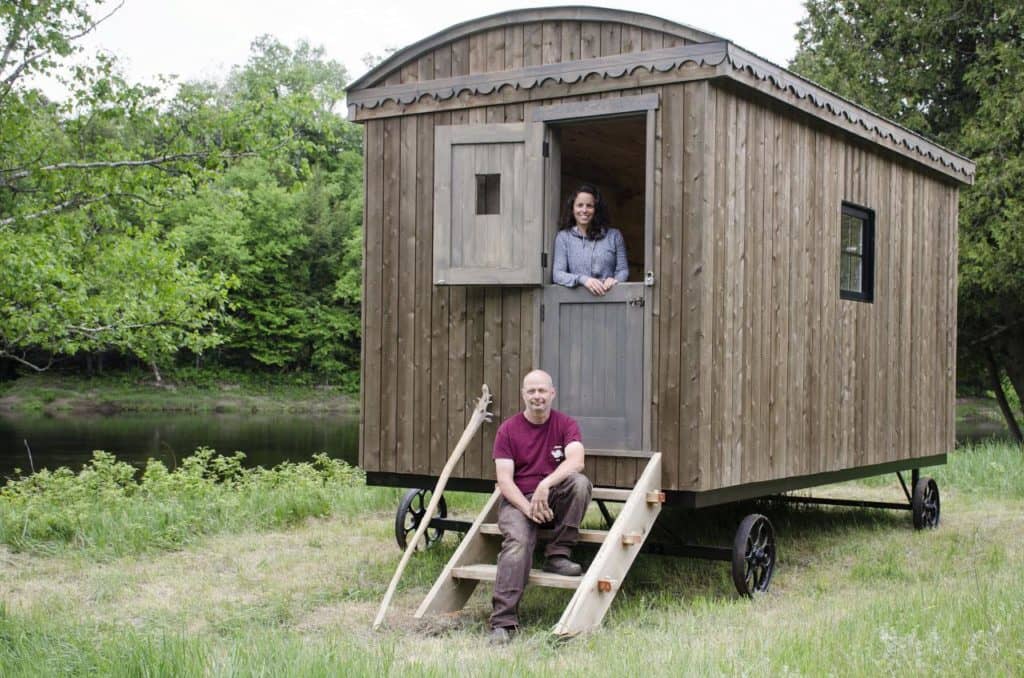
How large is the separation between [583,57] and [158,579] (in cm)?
428

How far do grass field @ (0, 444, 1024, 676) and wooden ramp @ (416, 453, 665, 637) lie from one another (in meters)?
0.13

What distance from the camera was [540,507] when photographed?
6.30 meters

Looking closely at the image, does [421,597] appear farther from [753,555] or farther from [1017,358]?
[1017,358]

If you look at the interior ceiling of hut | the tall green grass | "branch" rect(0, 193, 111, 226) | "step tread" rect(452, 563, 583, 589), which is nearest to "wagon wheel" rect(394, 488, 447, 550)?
the tall green grass

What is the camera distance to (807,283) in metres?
8.12

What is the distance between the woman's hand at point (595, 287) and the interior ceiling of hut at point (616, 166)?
1948 millimetres

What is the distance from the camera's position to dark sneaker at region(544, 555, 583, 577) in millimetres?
6316

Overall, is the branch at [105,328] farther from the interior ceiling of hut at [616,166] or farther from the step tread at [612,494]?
the step tread at [612,494]

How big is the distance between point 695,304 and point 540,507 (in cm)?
152

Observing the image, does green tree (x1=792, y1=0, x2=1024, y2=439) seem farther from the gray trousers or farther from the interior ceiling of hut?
the gray trousers

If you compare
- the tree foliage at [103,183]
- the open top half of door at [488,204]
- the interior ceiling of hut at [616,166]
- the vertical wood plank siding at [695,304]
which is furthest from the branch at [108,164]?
the open top half of door at [488,204]

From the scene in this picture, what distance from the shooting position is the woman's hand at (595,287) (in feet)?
23.4

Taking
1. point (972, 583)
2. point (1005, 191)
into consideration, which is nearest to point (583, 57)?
point (972, 583)

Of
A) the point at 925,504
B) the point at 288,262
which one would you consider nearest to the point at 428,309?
the point at 925,504
